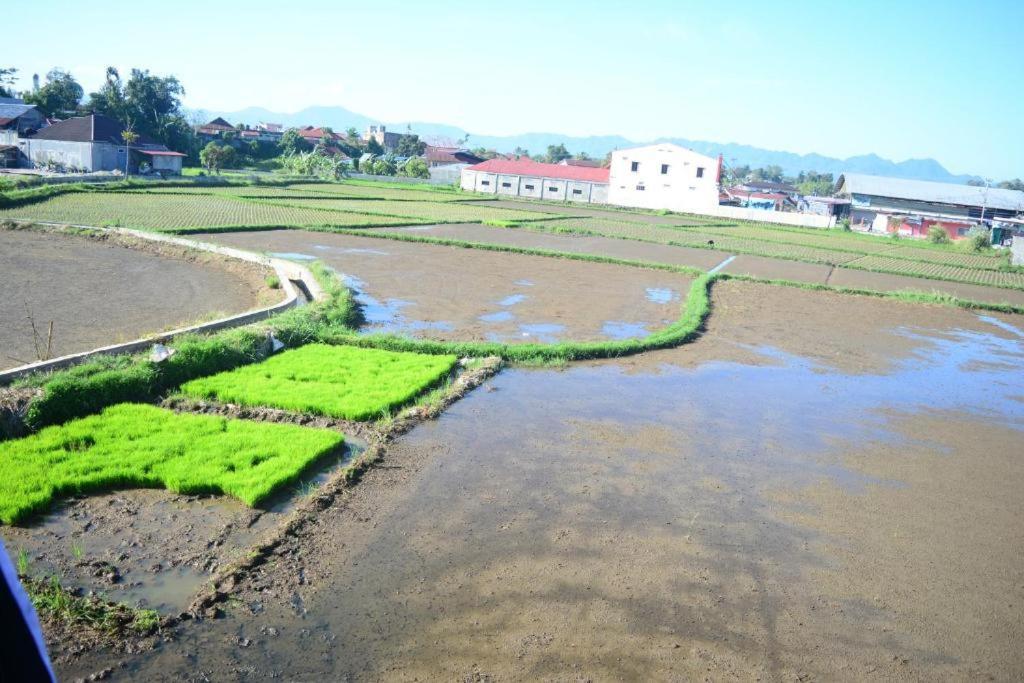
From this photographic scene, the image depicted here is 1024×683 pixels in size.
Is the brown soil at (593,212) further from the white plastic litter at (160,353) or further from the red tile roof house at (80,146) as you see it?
the white plastic litter at (160,353)

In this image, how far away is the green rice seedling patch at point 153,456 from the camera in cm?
734

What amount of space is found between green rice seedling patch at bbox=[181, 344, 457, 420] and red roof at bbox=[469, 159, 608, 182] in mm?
57495

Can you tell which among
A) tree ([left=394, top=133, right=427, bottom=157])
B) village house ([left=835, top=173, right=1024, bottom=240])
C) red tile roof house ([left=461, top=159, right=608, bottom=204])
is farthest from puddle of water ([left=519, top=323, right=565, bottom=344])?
tree ([left=394, top=133, right=427, bottom=157])

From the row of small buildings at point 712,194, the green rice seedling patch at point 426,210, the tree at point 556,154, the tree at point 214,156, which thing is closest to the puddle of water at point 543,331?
the green rice seedling patch at point 426,210

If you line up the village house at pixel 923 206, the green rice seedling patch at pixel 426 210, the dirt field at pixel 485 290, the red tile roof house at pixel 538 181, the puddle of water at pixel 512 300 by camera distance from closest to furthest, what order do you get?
1. the dirt field at pixel 485 290
2. the puddle of water at pixel 512 300
3. the green rice seedling patch at pixel 426 210
4. the village house at pixel 923 206
5. the red tile roof house at pixel 538 181

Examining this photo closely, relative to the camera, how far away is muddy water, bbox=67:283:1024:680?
5.57m

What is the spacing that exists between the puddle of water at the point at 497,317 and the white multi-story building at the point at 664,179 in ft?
161

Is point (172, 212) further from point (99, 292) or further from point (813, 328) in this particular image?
point (813, 328)

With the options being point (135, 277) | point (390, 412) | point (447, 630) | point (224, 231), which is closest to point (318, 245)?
point (224, 231)

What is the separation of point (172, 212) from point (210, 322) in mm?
21780

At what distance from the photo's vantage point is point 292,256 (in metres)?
23.7

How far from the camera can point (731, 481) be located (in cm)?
908

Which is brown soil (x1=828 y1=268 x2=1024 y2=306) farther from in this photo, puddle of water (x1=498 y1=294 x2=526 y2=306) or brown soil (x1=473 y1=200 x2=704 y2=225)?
brown soil (x1=473 y1=200 x2=704 y2=225)

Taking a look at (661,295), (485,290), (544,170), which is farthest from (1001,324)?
(544,170)
